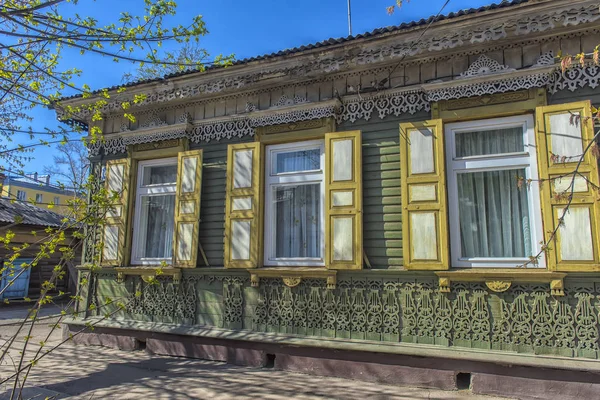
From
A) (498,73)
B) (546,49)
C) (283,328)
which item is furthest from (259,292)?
(546,49)

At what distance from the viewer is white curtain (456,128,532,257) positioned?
469 cm

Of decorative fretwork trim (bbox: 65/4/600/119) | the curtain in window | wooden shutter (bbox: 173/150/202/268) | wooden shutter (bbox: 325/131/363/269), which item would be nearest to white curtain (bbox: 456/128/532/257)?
decorative fretwork trim (bbox: 65/4/600/119)

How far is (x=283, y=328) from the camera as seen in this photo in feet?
17.8

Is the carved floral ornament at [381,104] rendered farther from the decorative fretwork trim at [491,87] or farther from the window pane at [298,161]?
the window pane at [298,161]

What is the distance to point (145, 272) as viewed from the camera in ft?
20.8

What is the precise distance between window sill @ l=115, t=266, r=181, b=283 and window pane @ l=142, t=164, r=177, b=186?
1463 mm

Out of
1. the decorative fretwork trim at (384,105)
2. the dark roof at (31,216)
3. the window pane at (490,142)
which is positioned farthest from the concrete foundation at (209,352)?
the dark roof at (31,216)

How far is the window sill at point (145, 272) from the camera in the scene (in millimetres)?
6137

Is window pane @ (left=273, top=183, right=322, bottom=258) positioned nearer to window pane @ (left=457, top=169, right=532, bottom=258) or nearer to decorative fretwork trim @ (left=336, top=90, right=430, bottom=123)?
decorative fretwork trim @ (left=336, top=90, right=430, bottom=123)

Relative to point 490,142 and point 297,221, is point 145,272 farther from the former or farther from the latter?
point 490,142

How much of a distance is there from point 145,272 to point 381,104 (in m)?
4.36

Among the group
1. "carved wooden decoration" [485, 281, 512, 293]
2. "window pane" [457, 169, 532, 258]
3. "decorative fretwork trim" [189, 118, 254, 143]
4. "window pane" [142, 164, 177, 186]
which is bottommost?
"carved wooden decoration" [485, 281, 512, 293]

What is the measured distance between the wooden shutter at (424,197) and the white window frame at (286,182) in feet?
3.78

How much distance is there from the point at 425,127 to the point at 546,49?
1.61 meters
